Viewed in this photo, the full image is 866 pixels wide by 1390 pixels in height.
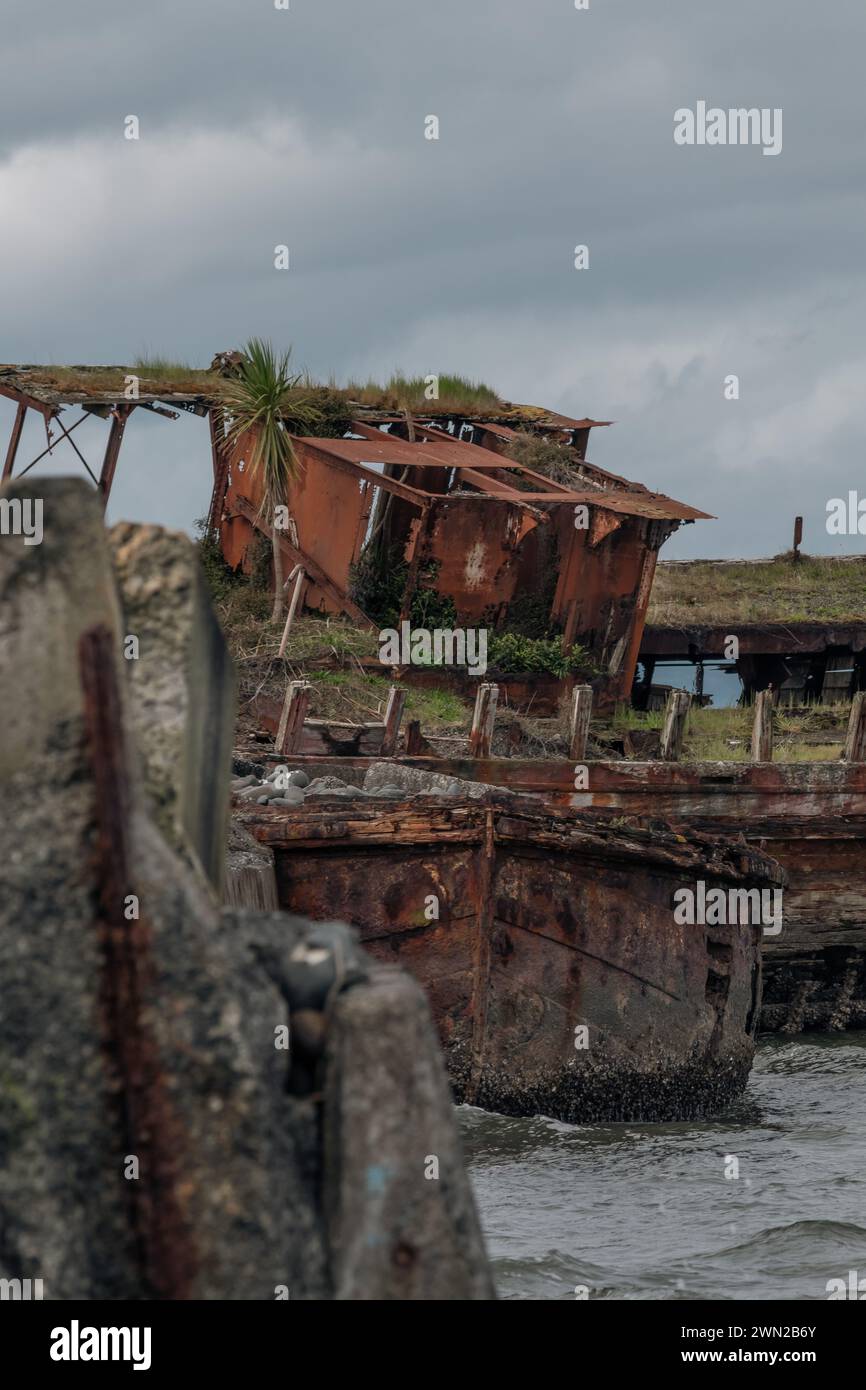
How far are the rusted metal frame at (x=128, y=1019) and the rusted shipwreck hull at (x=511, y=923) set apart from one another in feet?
26.0

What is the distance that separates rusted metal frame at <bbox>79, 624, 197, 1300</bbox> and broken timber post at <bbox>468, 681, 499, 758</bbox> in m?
14.3

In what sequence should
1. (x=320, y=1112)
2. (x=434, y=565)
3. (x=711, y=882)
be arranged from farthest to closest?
1. (x=434, y=565)
2. (x=711, y=882)
3. (x=320, y=1112)

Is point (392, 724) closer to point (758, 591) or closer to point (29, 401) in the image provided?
point (29, 401)

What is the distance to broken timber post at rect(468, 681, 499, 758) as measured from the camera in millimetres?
16922

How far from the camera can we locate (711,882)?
37.3ft

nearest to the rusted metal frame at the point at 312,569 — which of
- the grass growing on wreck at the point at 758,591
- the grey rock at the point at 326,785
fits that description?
the grass growing on wreck at the point at 758,591

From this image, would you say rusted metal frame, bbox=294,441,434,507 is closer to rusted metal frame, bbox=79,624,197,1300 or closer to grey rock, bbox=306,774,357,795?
grey rock, bbox=306,774,357,795

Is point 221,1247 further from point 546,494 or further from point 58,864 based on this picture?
point 546,494

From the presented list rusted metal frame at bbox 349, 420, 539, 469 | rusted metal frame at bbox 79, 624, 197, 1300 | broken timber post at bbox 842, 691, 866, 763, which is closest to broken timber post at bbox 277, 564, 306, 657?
rusted metal frame at bbox 349, 420, 539, 469

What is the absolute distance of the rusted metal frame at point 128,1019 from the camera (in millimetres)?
2562

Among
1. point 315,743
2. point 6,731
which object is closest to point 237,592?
point 315,743

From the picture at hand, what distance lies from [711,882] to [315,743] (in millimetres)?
7637

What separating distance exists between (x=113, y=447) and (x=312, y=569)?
127 inches
